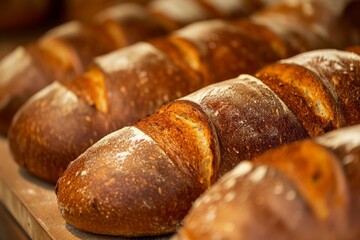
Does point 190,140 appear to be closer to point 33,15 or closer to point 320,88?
point 320,88

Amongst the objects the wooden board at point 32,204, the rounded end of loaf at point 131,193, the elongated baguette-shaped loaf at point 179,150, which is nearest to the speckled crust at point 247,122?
the elongated baguette-shaped loaf at point 179,150

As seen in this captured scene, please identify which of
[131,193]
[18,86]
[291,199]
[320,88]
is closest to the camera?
[291,199]

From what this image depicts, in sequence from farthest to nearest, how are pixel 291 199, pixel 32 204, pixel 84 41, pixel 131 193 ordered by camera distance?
A: pixel 84 41
pixel 32 204
pixel 131 193
pixel 291 199

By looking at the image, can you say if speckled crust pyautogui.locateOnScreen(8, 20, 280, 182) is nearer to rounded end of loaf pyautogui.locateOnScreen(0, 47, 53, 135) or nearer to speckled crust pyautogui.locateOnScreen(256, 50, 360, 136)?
rounded end of loaf pyautogui.locateOnScreen(0, 47, 53, 135)

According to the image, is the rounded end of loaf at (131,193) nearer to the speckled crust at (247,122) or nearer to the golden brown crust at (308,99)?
the speckled crust at (247,122)

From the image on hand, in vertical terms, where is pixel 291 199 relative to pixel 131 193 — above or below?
above

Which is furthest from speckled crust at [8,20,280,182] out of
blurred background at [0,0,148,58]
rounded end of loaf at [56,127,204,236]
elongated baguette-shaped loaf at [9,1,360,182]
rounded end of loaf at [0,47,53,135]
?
blurred background at [0,0,148,58]

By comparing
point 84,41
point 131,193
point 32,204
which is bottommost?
point 32,204

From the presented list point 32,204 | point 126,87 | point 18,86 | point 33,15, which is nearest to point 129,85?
point 126,87
